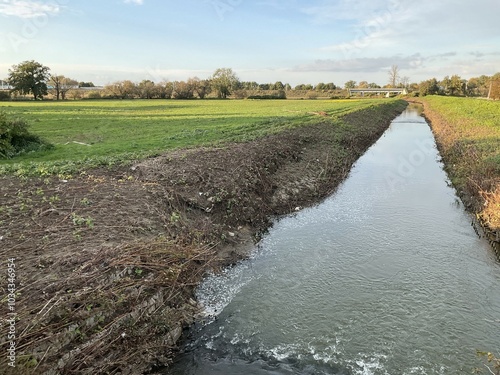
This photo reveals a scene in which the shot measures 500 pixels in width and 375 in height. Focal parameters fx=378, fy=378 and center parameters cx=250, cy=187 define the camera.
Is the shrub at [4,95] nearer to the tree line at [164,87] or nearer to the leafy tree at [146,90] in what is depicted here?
the tree line at [164,87]

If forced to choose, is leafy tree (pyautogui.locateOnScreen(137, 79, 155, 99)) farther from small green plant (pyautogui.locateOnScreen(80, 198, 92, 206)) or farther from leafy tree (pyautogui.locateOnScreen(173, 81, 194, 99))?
→ small green plant (pyautogui.locateOnScreen(80, 198, 92, 206))

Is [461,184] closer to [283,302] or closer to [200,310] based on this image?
[283,302]

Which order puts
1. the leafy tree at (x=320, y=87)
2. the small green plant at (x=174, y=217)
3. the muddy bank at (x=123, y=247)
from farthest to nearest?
the leafy tree at (x=320, y=87) < the small green plant at (x=174, y=217) < the muddy bank at (x=123, y=247)

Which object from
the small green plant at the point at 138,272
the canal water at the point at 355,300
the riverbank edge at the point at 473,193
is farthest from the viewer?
the riverbank edge at the point at 473,193

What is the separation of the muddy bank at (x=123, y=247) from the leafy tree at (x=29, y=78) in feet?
264

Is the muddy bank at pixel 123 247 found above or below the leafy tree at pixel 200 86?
below

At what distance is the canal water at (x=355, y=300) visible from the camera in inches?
314

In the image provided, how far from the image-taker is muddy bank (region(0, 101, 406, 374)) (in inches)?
258

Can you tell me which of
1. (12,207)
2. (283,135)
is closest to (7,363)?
(12,207)

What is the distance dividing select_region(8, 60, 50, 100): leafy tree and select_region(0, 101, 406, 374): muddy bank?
3166 inches

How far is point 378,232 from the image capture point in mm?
14812

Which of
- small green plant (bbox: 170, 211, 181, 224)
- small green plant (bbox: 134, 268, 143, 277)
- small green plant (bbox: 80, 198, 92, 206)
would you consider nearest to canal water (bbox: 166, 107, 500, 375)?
small green plant (bbox: 134, 268, 143, 277)

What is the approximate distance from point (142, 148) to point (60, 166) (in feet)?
19.0

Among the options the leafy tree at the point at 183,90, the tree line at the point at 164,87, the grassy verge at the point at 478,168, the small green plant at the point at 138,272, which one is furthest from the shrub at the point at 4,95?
the small green plant at the point at 138,272
